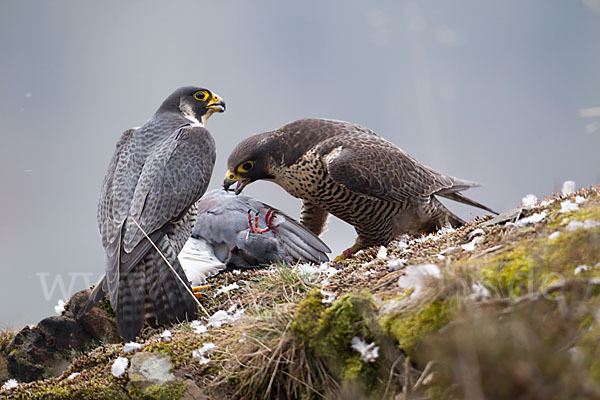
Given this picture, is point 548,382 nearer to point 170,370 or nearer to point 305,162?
point 170,370

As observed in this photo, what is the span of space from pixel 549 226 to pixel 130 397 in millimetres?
2136

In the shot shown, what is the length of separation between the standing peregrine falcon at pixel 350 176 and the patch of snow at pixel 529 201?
66.4 inches

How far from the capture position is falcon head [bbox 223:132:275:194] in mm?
5199

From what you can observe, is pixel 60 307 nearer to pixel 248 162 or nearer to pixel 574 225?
pixel 248 162

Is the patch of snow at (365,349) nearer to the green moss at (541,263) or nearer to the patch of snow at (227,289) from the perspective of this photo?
the green moss at (541,263)

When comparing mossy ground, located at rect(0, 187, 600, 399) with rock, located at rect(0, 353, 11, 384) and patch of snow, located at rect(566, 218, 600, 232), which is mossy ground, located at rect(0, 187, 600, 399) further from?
rock, located at rect(0, 353, 11, 384)

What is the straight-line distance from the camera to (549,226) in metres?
2.39

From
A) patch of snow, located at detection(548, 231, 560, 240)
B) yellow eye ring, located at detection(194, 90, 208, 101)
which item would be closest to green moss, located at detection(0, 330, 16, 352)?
yellow eye ring, located at detection(194, 90, 208, 101)

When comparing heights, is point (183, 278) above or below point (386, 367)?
below

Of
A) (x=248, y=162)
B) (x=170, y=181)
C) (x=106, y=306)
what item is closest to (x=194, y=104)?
(x=248, y=162)

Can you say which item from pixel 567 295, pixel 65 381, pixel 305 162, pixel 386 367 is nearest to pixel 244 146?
pixel 305 162

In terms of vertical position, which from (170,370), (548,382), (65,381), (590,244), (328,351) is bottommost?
(65,381)

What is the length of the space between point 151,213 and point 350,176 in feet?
5.99

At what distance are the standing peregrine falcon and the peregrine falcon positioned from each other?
759 mm
